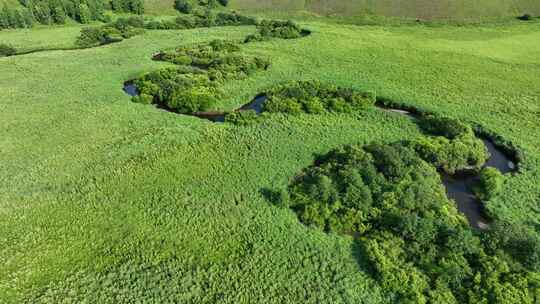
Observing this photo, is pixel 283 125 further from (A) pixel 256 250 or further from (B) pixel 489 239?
(B) pixel 489 239

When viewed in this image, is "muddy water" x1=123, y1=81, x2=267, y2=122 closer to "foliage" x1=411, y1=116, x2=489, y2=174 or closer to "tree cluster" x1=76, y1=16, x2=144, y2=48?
"foliage" x1=411, y1=116, x2=489, y2=174

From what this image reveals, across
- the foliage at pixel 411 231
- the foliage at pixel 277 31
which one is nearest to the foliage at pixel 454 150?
the foliage at pixel 411 231

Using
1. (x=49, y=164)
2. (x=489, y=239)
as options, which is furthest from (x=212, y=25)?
(x=489, y=239)

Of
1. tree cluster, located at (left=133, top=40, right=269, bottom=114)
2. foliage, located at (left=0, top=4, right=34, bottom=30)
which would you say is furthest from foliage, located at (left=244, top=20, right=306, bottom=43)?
foliage, located at (left=0, top=4, right=34, bottom=30)

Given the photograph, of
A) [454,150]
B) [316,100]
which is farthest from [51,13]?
[454,150]

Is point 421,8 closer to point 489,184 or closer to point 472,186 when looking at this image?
point 472,186
